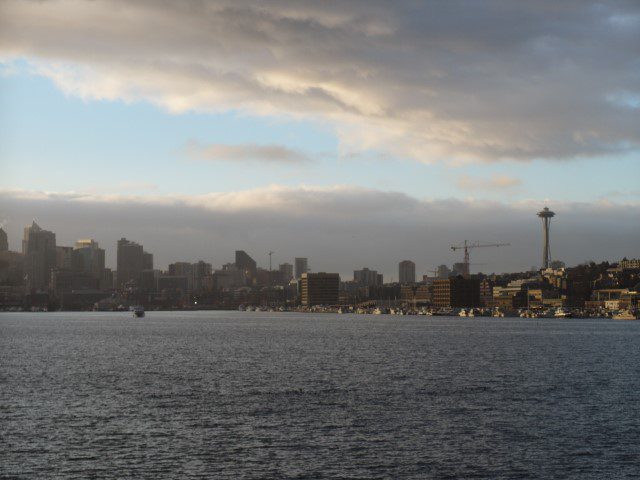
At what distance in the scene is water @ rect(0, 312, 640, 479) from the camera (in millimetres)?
49625

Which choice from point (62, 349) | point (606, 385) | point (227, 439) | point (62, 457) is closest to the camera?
point (62, 457)

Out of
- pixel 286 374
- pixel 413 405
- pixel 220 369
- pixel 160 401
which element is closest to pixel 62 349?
pixel 220 369

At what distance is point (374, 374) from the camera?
9794 cm

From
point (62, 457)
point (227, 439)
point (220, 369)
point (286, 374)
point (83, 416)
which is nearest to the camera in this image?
point (62, 457)

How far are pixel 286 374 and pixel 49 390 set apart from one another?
2647cm

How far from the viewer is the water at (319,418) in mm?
49625

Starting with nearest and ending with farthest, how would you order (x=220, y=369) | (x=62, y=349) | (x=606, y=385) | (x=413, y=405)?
(x=413, y=405), (x=606, y=385), (x=220, y=369), (x=62, y=349)

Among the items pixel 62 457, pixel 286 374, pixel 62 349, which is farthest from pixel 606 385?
pixel 62 349

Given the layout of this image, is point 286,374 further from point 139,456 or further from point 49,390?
point 139,456

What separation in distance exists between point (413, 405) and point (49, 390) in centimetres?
3321

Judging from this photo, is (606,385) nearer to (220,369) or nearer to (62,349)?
(220,369)

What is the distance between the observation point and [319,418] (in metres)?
64.9

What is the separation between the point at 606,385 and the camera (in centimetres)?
8856

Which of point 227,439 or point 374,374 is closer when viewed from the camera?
point 227,439
